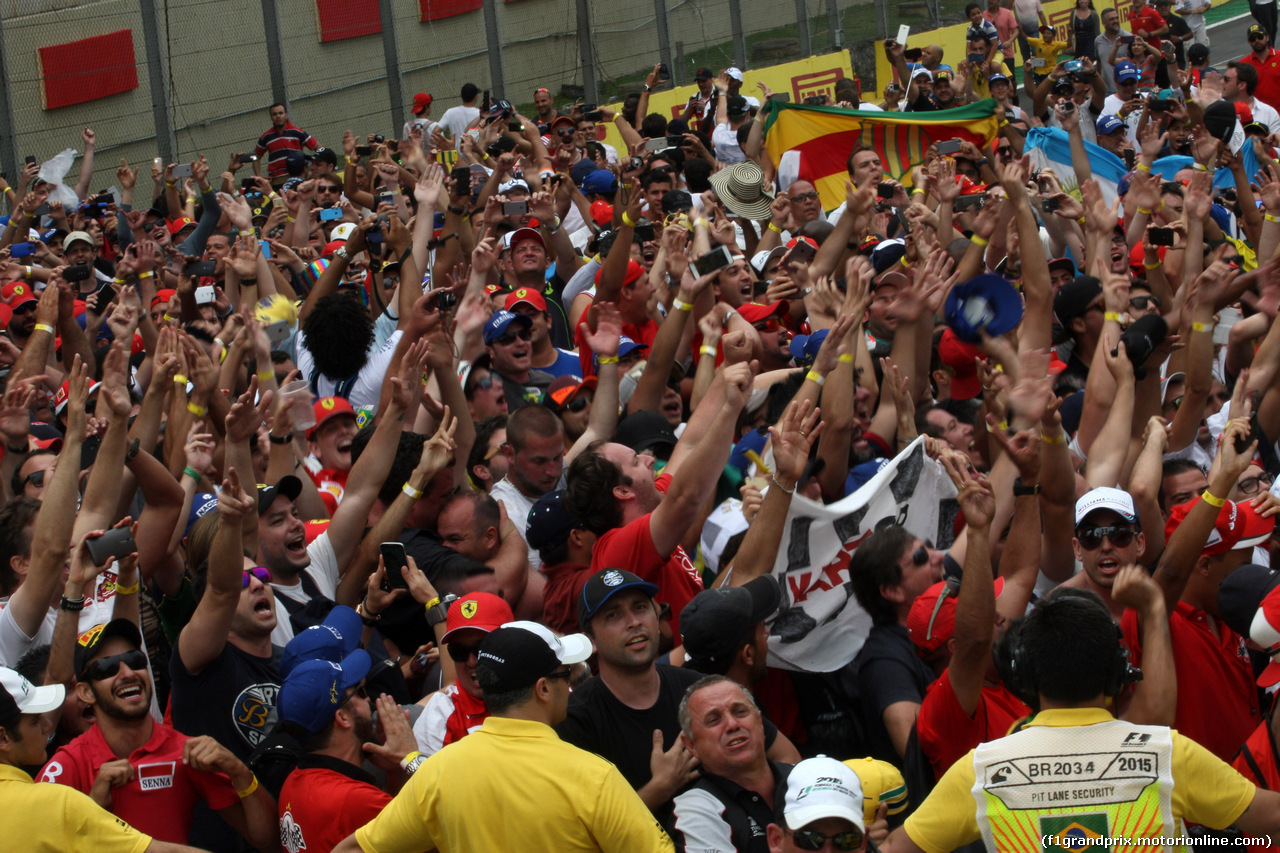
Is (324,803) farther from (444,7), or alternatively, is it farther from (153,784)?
(444,7)

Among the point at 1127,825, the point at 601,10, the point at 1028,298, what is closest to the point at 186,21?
the point at 601,10

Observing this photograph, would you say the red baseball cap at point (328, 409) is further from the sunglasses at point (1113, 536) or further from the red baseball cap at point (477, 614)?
the sunglasses at point (1113, 536)

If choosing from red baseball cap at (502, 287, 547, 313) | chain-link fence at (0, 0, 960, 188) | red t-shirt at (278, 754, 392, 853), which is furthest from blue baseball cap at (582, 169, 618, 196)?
red t-shirt at (278, 754, 392, 853)

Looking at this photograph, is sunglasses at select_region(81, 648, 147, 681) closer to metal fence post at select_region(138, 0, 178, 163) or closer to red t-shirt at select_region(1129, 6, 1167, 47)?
metal fence post at select_region(138, 0, 178, 163)

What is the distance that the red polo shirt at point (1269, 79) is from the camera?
47.1ft

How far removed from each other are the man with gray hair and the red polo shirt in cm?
1343

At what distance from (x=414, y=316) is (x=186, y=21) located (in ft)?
33.9

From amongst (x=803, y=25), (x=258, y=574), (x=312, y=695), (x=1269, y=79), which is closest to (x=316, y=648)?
(x=312, y=695)

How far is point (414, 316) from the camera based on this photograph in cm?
599

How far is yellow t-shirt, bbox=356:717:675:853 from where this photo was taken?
301 cm

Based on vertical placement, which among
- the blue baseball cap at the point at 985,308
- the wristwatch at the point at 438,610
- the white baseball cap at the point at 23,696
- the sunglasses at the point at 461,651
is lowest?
the sunglasses at the point at 461,651

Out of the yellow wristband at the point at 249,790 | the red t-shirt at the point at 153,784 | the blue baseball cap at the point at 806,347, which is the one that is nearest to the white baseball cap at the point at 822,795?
the yellow wristband at the point at 249,790

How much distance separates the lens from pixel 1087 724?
109 inches

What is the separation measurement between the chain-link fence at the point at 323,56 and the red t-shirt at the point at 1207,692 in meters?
12.6
